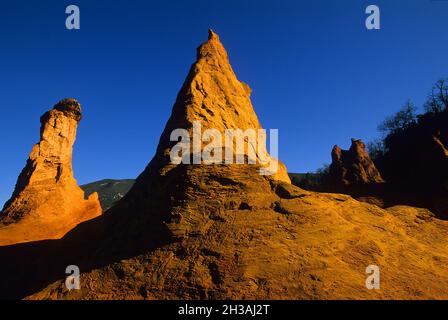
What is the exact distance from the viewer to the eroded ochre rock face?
30.8 meters

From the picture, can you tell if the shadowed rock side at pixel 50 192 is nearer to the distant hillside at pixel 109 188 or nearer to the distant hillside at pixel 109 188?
the distant hillside at pixel 109 188

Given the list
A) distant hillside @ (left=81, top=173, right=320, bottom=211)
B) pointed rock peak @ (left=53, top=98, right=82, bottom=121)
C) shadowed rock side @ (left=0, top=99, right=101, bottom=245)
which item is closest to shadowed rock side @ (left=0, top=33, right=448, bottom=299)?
shadowed rock side @ (left=0, top=99, right=101, bottom=245)

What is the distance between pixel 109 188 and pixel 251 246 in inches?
4511

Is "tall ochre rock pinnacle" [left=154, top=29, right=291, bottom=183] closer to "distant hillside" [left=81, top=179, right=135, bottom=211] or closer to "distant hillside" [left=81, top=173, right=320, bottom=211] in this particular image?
"distant hillside" [left=81, top=173, right=320, bottom=211]

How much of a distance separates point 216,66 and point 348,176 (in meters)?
17.4

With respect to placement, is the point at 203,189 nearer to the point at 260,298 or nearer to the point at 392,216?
the point at 260,298

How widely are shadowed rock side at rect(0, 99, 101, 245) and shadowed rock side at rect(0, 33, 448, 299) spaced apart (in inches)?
360

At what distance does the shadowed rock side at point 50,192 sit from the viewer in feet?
79.5

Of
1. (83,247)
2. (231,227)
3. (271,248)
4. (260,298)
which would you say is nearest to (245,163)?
(231,227)

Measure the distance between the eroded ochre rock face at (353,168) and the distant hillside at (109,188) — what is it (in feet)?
247

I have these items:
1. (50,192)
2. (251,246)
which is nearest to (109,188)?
(50,192)

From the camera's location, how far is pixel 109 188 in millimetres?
118375

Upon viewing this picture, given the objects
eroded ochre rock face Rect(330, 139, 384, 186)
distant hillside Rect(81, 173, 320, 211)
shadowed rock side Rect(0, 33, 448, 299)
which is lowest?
shadowed rock side Rect(0, 33, 448, 299)

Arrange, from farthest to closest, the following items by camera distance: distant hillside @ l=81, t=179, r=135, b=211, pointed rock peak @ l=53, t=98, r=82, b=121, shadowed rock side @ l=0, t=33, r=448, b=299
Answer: distant hillside @ l=81, t=179, r=135, b=211 < pointed rock peak @ l=53, t=98, r=82, b=121 < shadowed rock side @ l=0, t=33, r=448, b=299
